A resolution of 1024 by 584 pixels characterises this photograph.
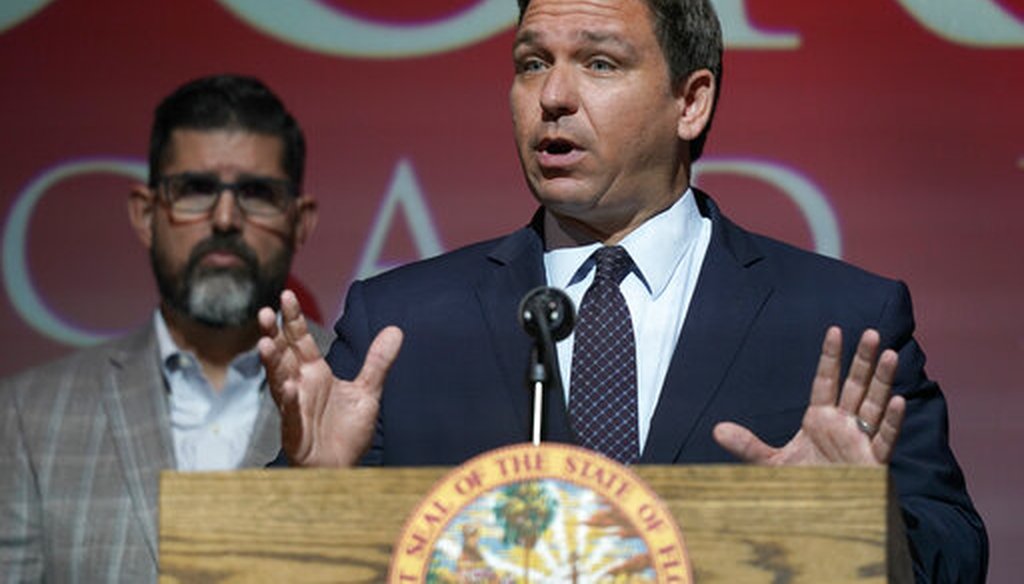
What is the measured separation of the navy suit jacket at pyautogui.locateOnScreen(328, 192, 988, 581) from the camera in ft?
8.91

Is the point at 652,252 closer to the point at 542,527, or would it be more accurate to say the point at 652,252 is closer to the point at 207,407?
the point at 542,527

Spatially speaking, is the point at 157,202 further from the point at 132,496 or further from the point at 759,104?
the point at 759,104

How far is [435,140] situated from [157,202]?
0.57 m

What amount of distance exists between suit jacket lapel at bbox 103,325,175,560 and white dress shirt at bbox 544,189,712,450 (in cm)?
118

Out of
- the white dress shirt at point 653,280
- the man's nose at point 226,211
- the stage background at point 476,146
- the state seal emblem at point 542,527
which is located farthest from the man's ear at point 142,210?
the state seal emblem at point 542,527

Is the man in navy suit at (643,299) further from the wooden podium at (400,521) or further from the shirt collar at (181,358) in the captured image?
the shirt collar at (181,358)

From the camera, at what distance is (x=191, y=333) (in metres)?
4.20

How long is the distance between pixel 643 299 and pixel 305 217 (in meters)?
1.36

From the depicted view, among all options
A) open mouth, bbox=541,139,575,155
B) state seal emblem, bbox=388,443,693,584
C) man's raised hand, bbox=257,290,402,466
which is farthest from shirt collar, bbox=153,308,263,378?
state seal emblem, bbox=388,443,693,584

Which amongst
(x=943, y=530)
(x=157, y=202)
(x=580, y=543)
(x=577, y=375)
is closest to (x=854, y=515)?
(x=580, y=543)

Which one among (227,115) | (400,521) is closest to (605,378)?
(400,521)

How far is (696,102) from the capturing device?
3150 mm

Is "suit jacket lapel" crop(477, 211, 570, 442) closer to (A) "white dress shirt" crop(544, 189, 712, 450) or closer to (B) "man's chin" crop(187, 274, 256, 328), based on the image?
(A) "white dress shirt" crop(544, 189, 712, 450)

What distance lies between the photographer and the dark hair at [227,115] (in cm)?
410
